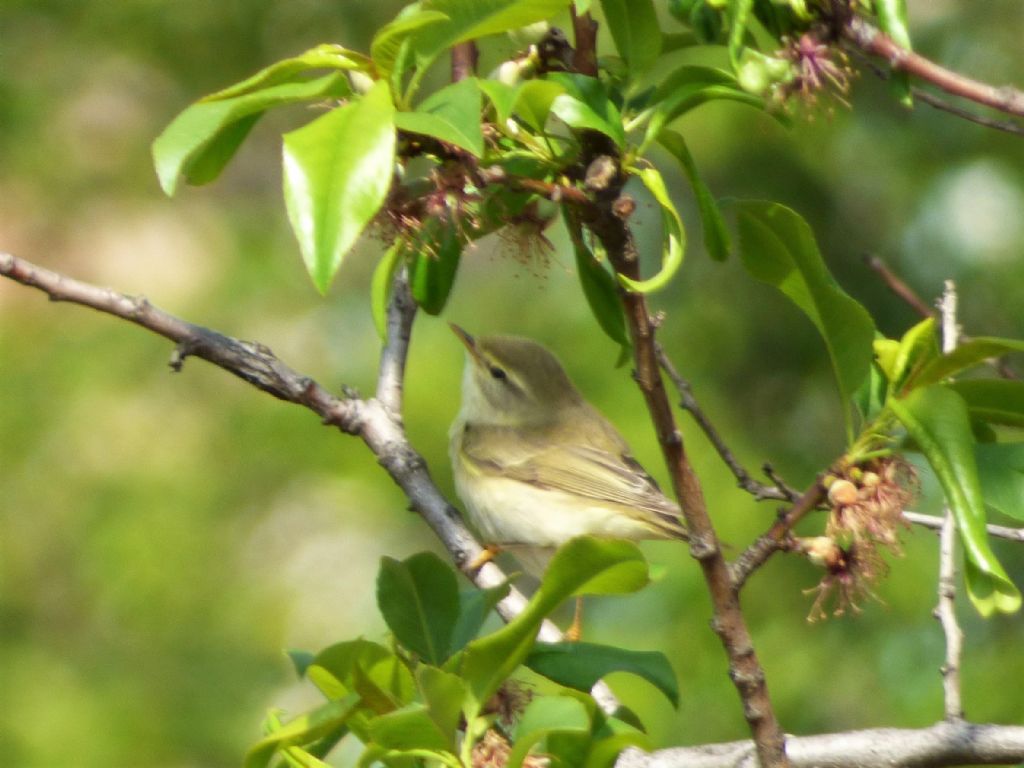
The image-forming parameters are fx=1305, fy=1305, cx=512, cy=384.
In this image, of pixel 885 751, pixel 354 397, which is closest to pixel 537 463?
pixel 354 397

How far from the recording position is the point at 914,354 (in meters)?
1.58

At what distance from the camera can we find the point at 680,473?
147 cm

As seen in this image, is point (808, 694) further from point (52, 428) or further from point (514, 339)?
point (52, 428)

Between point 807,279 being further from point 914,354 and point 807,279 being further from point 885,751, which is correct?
point 885,751

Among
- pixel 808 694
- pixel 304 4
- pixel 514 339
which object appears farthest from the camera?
pixel 304 4

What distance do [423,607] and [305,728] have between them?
34cm

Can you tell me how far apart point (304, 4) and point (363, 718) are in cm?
386

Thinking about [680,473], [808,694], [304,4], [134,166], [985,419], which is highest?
[304,4]

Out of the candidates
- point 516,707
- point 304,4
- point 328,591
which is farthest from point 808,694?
point 304,4

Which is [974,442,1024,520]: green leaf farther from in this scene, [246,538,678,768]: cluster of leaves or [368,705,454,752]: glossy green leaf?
[368,705,454,752]: glossy green leaf

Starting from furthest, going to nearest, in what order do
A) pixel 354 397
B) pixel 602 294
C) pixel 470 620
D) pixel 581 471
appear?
pixel 581 471, pixel 354 397, pixel 602 294, pixel 470 620

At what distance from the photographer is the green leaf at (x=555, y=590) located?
4.70ft

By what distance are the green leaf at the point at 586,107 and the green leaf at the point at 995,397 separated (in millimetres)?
501

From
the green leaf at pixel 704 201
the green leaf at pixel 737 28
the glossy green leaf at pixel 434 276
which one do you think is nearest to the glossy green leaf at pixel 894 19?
the green leaf at pixel 737 28
